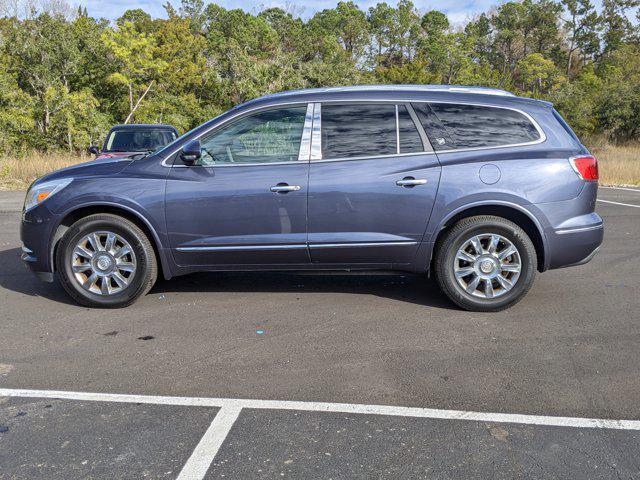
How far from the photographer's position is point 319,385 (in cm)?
382

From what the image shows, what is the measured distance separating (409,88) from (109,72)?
1502 inches

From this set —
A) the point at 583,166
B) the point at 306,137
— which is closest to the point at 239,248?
the point at 306,137

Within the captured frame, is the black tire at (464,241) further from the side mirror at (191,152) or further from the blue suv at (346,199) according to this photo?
the side mirror at (191,152)

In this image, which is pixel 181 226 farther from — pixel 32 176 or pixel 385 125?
pixel 32 176

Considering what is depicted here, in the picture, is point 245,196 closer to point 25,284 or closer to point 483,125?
point 483,125

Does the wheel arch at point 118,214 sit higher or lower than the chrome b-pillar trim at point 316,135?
lower

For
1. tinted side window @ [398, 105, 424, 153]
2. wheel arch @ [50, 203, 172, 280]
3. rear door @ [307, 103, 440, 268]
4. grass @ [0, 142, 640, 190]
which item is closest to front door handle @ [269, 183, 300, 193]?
rear door @ [307, 103, 440, 268]

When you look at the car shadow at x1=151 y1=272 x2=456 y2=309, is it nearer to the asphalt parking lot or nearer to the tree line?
the asphalt parking lot

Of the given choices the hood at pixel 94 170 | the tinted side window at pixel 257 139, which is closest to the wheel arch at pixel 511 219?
the tinted side window at pixel 257 139

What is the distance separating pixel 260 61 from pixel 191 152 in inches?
1700

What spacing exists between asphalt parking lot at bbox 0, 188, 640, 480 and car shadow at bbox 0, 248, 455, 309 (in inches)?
1.9

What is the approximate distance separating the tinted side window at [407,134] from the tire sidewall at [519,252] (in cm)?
83

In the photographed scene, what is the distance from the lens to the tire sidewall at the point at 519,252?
205 inches

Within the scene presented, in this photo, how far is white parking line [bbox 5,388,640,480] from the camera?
3.21m
